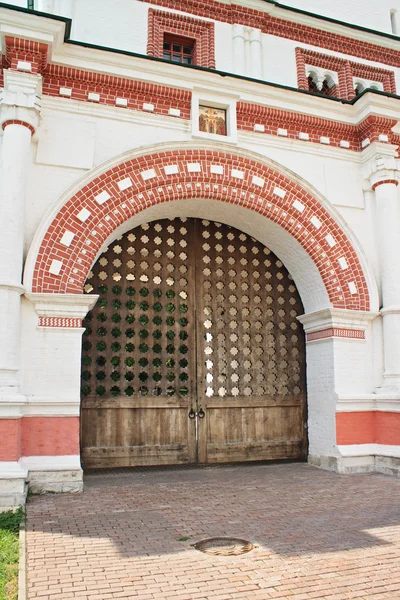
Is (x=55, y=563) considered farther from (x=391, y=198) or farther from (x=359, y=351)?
(x=391, y=198)

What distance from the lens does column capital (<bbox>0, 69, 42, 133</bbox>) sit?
23.5ft

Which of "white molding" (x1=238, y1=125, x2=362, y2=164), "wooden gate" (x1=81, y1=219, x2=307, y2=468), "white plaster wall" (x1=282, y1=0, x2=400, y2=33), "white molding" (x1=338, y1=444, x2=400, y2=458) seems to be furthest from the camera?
"white plaster wall" (x1=282, y1=0, x2=400, y2=33)

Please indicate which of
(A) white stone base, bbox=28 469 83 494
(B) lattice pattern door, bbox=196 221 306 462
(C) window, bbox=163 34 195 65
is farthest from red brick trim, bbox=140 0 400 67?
(A) white stone base, bbox=28 469 83 494

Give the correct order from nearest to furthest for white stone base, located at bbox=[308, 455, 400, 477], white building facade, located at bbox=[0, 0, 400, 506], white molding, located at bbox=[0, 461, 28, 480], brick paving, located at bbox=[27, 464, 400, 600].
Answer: brick paving, located at bbox=[27, 464, 400, 600]
white molding, located at bbox=[0, 461, 28, 480]
white building facade, located at bbox=[0, 0, 400, 506]
white stone base, located at bbox=[308, 455, 400, 477]

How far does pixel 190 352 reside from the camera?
915 centimetres

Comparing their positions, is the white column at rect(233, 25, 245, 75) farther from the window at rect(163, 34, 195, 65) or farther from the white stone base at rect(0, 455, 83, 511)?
the white stone base at rect(0, 455, 83, 511)

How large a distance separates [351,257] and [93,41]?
563 centimetres

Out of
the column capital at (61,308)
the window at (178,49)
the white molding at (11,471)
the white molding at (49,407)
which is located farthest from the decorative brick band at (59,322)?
the window at (178,49)

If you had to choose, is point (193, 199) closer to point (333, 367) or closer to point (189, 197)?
point (189, 197)

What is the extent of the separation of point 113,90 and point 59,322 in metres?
3.71

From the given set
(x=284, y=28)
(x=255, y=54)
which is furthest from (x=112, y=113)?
(x=284, y=28)

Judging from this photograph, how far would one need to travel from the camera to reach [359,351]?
29.0 ft

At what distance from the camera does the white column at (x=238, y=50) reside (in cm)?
962

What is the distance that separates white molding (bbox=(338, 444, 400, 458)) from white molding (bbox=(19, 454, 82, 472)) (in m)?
4.11
